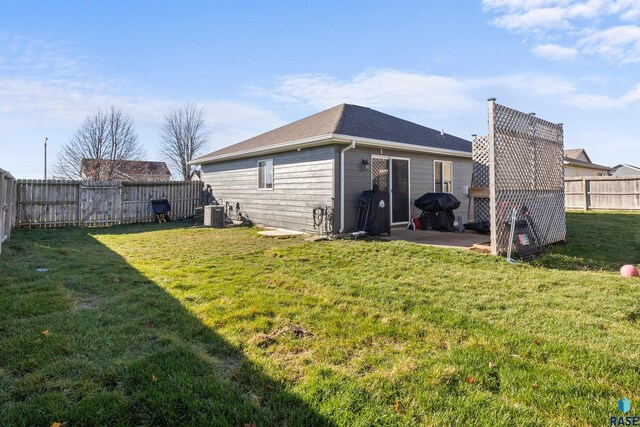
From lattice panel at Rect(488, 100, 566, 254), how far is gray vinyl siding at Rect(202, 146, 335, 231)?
3.58 m

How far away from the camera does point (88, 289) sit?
13.5 ft

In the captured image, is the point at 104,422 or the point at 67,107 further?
the point at 67,107

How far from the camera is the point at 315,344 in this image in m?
2.67

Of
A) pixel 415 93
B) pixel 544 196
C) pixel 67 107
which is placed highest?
pixel 67 107

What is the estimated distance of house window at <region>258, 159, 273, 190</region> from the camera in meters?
10.6

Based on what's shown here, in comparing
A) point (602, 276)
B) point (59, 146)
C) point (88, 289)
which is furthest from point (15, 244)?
point (59, 146)

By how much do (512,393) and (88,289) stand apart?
4.31 metres

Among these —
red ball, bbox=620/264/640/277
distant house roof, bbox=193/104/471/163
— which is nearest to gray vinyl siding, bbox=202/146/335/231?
distant house roof, bbox=193/104/471/163

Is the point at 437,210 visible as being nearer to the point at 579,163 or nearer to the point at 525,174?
the point at 525,174

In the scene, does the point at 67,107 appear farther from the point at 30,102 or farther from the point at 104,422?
the point at 104,422

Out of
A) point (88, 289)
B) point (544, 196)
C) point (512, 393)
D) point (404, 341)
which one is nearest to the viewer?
point (512, 393)

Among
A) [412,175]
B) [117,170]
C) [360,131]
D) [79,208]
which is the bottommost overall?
[79,208]

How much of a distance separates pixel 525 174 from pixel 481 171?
13.8 ft

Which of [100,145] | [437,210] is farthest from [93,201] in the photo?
[100,145]
